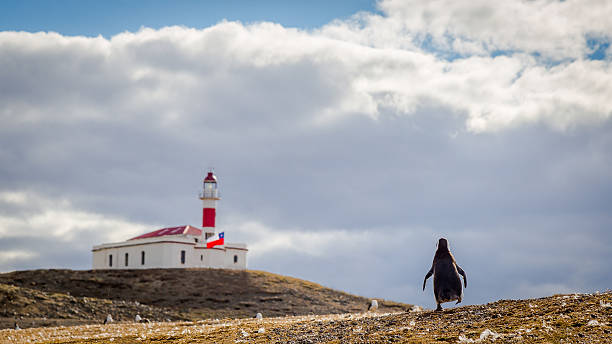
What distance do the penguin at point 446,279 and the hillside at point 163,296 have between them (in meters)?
44.4

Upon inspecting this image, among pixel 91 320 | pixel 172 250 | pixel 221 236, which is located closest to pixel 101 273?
pixel 172 250

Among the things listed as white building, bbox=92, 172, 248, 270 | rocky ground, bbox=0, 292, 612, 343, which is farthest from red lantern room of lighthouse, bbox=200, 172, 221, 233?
rocky ground, bbox=0, 292, 612, 343

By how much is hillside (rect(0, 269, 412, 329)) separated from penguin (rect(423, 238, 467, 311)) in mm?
44402

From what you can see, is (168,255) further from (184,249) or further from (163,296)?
(163,296)

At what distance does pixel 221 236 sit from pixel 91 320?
155 feet

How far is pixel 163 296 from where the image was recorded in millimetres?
88750

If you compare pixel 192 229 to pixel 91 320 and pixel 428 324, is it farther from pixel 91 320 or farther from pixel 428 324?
pixel 428 324

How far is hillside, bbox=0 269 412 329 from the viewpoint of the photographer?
68250 millimetres

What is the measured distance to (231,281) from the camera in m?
99.4

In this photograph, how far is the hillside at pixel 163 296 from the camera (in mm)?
68250

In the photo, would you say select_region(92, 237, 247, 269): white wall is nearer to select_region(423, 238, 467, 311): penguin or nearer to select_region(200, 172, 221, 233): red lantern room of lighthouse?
select_region(200, 172, 221, 233): red lantern room of lighthouse

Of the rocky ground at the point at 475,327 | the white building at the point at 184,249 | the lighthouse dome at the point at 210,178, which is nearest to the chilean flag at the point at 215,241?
the white building at the point at 184,249

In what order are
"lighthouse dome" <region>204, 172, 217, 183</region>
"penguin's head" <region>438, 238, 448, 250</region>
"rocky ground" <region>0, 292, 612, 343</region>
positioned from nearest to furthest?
"rocky ground" <region>0, 292, 612, 343</region> < "penguin's head" <region>438, 238, 448, 250</region> < "lighthouse dome" <region>204, 172, 217, 183</region>

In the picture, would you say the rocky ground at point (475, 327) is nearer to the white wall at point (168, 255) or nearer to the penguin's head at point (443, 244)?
the penguin's head at point (443, 244)
